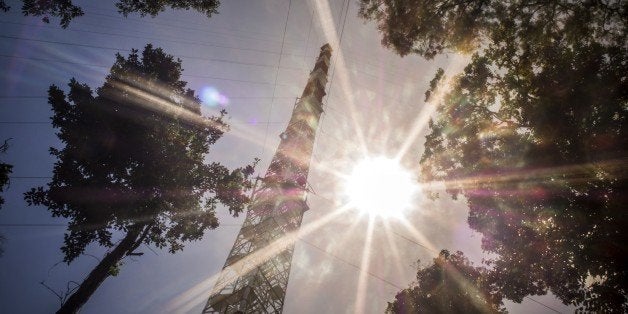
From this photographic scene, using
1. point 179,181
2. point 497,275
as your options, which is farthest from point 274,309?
point 497,275

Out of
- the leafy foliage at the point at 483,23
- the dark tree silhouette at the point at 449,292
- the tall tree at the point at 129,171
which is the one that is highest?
the leafy foliage at the point at 483,23

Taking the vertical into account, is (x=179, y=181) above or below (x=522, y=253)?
below

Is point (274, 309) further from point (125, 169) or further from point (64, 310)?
point (125, 169)

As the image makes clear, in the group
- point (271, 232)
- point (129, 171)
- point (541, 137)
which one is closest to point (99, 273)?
point (129, 171)

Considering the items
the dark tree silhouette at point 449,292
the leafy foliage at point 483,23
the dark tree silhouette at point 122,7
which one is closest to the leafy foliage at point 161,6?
the dark tree silhouette at point 122,7

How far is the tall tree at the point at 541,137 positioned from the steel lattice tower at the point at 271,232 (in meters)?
7.23

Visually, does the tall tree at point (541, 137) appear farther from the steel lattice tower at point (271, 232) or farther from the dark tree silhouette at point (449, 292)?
the steel lattice tower at point (271, 232)

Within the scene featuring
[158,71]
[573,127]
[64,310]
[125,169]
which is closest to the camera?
[64,310]

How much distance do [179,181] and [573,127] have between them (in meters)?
12.7

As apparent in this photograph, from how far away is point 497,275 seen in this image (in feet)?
43.5

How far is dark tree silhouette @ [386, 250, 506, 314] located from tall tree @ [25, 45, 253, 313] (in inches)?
531

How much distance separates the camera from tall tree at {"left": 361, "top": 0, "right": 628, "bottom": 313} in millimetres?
9266

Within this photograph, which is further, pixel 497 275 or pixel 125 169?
pixel 497 275

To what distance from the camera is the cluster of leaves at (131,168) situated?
31.3 feet
